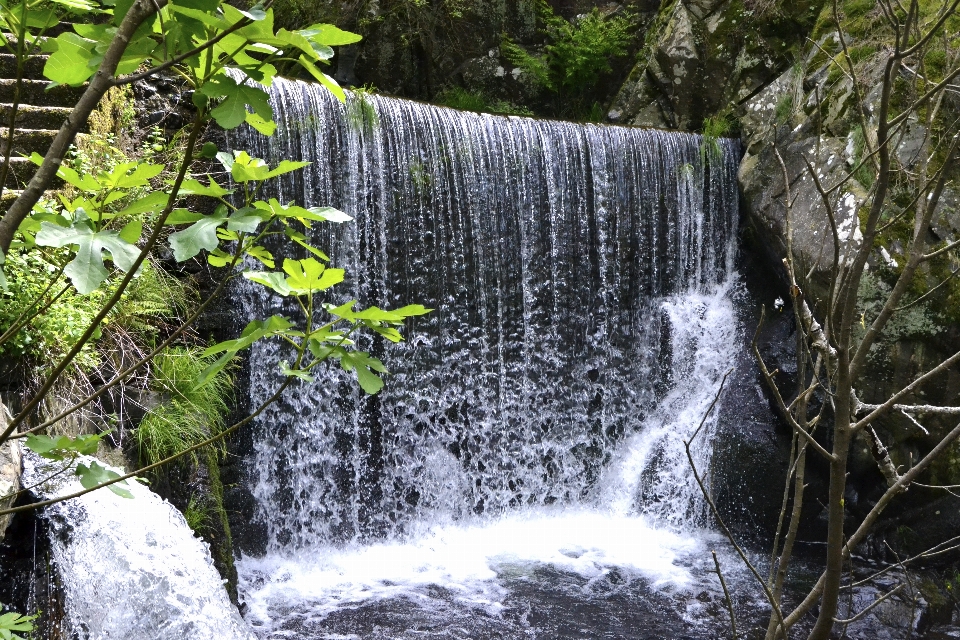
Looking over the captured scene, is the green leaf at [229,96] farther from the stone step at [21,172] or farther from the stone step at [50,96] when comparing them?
the stone step at [50,96]


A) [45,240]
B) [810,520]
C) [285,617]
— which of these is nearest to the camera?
[45,240]

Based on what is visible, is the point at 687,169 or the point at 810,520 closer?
the point at 810,520

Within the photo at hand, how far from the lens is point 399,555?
6.48 m

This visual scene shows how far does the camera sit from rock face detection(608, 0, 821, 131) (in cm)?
867

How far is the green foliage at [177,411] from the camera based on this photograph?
15.1ft

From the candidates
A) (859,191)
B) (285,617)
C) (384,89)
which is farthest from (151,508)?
(384,89)

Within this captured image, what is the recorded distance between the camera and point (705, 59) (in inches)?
364

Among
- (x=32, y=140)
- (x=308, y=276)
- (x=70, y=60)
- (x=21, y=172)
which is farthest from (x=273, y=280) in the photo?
(x=32, y=140)

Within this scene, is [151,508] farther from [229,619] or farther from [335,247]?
[335,247]

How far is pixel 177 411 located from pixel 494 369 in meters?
3.27

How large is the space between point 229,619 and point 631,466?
14.9 feet

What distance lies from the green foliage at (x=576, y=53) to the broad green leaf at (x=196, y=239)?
10.2 metres

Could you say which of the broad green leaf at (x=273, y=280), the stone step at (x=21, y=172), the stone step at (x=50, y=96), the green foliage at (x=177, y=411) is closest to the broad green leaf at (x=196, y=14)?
the broad green leaf at (x=273, y=280)

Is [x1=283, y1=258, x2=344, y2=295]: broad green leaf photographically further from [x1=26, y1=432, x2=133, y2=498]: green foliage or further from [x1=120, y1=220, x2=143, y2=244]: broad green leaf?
[x1=26, y1=432, x2=133, y2=498]: green foliage
